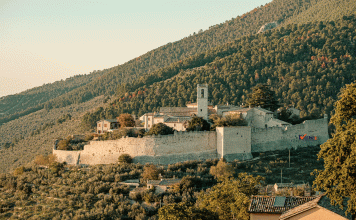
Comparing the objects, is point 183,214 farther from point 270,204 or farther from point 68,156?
point 68,156

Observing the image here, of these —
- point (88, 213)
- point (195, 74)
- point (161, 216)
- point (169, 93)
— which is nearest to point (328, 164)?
point (161, 216)

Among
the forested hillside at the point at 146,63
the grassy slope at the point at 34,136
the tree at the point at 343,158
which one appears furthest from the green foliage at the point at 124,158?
the forested hillside at the point at 146,63

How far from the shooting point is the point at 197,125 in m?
36.8

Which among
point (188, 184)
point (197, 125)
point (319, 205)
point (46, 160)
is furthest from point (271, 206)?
point (46, 160)

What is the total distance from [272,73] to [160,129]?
123 feet

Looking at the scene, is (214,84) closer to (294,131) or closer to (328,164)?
(294,131)

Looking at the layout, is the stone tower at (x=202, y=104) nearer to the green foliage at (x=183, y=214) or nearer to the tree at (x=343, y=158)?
Answer: the green foliage at (x=183, y=214)

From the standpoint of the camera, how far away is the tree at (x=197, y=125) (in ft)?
121

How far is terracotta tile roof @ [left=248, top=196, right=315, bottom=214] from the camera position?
14766 millimetres

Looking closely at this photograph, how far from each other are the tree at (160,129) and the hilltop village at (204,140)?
0.48 meters

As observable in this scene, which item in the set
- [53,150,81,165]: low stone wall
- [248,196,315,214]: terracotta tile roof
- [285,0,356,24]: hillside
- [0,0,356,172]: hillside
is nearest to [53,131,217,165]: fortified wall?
[53,150,81,165]: low stone wall

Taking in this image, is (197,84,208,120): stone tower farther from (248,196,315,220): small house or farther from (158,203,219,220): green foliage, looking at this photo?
(248,196,315,220): small house

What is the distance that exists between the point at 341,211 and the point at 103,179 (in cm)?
2387

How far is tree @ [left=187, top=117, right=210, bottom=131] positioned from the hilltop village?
875 millimetres
